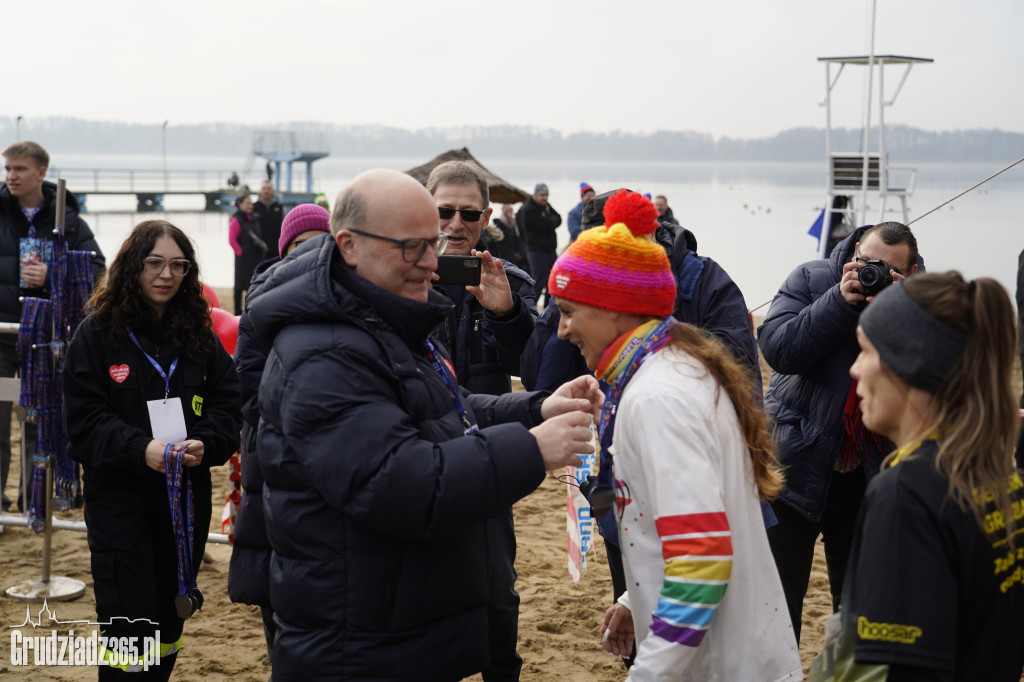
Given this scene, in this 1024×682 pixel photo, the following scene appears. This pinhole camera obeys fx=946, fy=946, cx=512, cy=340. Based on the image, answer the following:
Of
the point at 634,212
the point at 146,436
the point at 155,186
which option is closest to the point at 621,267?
the point at 634,212

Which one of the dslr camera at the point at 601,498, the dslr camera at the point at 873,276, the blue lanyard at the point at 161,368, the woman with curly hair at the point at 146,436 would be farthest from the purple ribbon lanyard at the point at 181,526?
the dslr camera at the point at 873,276

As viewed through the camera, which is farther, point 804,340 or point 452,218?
point 452,218

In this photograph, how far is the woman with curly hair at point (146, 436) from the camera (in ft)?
12.2

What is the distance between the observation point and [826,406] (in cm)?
365

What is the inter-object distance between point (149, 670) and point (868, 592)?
2.96 meters

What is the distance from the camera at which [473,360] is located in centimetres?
392

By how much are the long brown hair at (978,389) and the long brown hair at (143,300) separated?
3070mm

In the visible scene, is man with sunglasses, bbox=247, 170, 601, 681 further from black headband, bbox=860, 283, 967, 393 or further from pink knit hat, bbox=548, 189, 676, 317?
black headband, bbox=860, 283, 967, 393

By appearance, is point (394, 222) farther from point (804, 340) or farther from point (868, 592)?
point (804, 340)

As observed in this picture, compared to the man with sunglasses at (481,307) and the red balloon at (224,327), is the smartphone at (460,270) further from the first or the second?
the red balloon at (224,327)

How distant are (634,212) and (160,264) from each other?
234 cm

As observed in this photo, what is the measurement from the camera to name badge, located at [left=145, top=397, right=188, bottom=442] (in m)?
3.88

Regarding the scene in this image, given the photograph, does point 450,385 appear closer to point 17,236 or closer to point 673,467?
point 673,467

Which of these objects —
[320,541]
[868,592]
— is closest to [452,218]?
[320,541]
